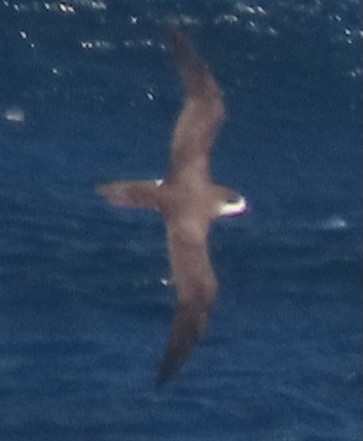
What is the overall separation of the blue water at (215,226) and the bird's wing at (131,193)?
17.1 feet

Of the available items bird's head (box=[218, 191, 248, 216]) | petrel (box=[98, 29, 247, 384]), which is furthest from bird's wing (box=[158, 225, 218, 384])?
bird's head (box=[218, 191, 248, 216])

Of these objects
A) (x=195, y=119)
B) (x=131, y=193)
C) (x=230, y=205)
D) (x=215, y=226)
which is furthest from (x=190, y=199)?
(x=215, y=226)

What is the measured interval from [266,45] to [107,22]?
187cm

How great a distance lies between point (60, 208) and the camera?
20.1 metres

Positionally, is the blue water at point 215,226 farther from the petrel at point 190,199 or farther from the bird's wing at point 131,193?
the bird's wing at point 131,193

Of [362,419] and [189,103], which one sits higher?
[189,103]

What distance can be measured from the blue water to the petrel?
4.98m

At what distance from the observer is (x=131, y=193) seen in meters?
13.5

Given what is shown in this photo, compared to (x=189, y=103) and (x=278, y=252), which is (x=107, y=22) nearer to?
(x=278, y=252)

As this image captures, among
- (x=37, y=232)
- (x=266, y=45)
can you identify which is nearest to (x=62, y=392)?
(x=37, y=232)

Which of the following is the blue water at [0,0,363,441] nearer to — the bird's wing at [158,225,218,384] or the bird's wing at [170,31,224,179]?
the bird's wing at [158,225,218,384]

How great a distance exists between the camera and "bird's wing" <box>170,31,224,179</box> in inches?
545

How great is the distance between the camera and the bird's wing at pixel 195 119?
13836 mm

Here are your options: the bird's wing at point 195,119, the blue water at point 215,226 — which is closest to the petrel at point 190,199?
the bird's wing at point 195,119
